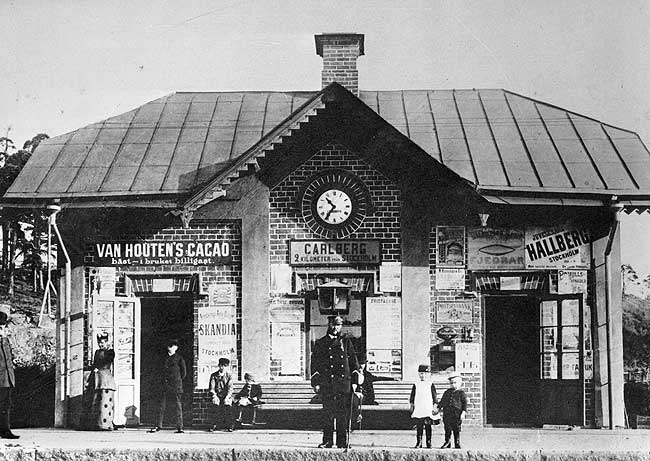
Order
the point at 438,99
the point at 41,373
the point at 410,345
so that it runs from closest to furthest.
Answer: the point at 410,345, the point at 41,373, the point at 438,99

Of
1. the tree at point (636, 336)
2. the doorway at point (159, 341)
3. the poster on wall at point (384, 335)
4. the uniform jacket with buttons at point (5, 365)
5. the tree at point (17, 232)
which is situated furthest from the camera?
the tree at point (17, 232)

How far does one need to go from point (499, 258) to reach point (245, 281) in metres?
3.87

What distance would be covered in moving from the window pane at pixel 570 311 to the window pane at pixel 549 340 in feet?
0.75

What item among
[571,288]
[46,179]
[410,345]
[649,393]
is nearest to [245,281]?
[410,345]

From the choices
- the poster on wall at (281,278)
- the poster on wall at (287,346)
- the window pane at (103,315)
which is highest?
the poster on wall at (281,278)

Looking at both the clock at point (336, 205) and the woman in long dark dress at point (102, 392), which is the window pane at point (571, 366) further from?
the woman in long dark dress at point (102, 392)

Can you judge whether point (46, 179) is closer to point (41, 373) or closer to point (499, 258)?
point (41, 373)

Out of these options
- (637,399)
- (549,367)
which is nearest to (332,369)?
(549,367)

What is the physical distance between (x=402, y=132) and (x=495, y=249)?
245cm

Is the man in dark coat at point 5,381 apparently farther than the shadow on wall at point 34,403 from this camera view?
No

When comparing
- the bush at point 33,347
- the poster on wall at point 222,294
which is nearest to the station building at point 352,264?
the poster on wall at point 222,294

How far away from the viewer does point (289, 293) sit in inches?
546

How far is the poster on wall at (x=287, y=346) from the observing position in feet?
45.2

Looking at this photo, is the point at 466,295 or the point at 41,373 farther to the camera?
the point at 41,373
